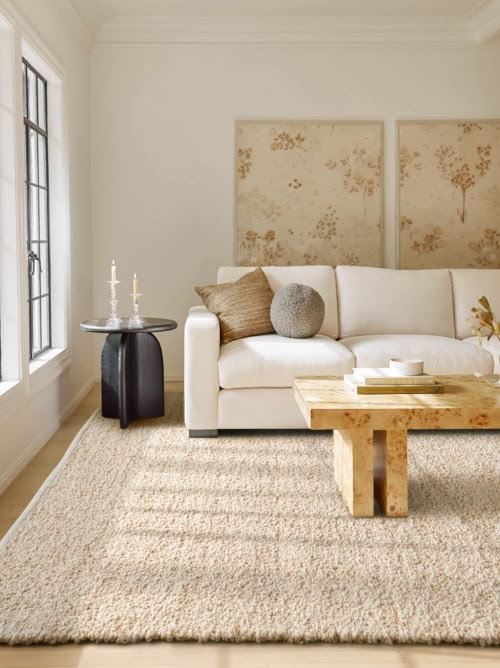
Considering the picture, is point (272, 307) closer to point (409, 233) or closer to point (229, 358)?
point (229, 358)

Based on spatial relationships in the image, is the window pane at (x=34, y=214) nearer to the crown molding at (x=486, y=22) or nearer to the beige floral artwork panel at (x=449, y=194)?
the beige floral artwork panel at (x=449, y=194)

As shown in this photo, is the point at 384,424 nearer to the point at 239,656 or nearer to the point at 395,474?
the point at 395,474

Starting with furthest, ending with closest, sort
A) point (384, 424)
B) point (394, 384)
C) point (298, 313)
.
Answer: point (298, 313) < point (394, 384) < point (384, 424)

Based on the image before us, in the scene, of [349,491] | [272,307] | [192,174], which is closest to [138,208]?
[192,174]

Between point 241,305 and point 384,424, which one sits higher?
point 241,305

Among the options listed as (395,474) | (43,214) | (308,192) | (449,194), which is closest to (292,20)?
(308,192)

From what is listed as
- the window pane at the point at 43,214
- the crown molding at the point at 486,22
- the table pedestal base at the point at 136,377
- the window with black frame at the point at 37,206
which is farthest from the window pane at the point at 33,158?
the crown molding at the point at 486,22

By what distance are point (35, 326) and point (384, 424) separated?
7.98ft

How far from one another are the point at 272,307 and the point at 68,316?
52.3 inches

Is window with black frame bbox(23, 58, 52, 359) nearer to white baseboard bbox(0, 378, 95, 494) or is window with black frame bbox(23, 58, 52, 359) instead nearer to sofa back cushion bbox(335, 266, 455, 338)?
white baseboard bbox(0, 378, 95, 494)

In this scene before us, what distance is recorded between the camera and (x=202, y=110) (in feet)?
18.7

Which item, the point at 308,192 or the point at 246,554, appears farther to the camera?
the point at 308,192

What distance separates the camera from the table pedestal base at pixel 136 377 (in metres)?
4.35

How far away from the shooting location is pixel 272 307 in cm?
442
